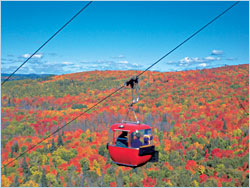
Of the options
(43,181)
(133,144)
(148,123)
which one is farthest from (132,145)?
(148,123)

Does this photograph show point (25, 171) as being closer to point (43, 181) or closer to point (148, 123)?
point (43, 181)

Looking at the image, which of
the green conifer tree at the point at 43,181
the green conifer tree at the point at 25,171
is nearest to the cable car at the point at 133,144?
the green conifer tree at the point at 43,181

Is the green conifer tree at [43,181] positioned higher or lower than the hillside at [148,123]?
lower

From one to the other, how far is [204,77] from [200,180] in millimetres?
89938

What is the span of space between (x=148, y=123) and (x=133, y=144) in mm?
121314

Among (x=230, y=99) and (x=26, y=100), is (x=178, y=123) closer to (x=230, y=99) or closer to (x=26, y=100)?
(x=230, y=99)

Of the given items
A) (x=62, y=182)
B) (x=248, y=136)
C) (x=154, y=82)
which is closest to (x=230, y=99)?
(x=248, y=136)

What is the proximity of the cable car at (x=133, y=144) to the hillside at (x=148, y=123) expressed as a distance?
9517cm

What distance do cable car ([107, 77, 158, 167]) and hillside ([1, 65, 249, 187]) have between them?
95172 mm

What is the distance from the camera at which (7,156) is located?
13412 centimetres

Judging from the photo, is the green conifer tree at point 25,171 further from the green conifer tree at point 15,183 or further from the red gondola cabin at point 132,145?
the red gondola cabin at point 132,145

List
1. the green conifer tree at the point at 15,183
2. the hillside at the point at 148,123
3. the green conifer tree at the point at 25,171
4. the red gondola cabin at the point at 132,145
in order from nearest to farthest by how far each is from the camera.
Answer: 1. the red gondola cabin at the point at 132,145
2. the green conifer tree at the point at 15,183
3. the hillside at the point at 148,123
4. the green conifer tree at the point at 25,171

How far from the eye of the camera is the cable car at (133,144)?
14719 mm

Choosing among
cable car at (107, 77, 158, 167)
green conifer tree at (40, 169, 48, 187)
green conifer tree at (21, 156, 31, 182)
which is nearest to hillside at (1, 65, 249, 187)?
green conifer tree at (21, 156, 31, 182)
